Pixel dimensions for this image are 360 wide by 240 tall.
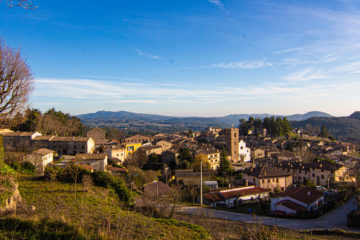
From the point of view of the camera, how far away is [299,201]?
1903 centimetres

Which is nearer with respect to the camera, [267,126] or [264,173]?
[264,173]

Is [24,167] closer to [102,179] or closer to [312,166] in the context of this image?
[102,179]

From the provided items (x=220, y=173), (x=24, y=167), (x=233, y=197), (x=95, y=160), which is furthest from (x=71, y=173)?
(x=220, y=173)

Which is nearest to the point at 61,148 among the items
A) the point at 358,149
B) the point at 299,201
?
the point at 299,201

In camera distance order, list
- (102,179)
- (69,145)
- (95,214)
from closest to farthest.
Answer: (95,214), (102,179), (69,145)

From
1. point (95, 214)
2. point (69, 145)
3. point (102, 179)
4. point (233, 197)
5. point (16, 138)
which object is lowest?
point (233, 197)

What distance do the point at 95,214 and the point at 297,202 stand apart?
17.6m

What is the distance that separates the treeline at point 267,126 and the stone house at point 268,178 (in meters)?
42.9

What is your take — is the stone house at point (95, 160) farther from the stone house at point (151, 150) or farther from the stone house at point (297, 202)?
the stone house at point (297, 202)

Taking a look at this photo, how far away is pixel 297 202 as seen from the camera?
19188mm

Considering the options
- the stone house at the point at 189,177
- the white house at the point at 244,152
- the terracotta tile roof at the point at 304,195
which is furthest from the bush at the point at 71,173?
the white house at the point at 244,152

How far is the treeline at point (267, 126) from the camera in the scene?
229ft

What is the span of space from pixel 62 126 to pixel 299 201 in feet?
126

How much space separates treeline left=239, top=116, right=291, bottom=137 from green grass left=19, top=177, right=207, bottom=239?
6691cm
